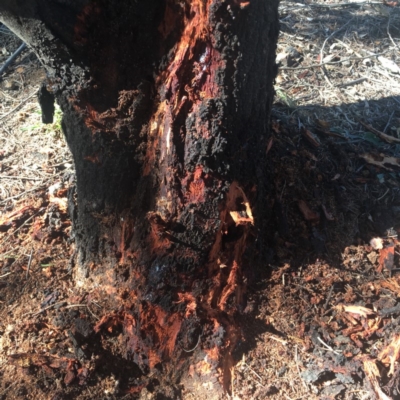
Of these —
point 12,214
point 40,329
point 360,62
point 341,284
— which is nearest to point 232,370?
point 341,284

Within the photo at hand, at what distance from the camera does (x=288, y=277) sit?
192 cm

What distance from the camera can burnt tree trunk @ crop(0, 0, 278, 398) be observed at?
1.38 metres

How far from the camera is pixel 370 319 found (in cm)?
183

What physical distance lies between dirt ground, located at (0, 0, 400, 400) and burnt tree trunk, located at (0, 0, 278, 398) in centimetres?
11

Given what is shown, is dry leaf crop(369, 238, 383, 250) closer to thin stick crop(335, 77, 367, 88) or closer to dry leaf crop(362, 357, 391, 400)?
dry leaf crop(362, 357, 391, 400)

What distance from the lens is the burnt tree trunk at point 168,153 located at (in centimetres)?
138

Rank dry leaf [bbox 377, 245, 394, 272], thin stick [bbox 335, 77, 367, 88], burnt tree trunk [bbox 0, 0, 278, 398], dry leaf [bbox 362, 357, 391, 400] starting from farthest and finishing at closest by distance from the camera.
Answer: thin stick [bbox 335, 77, 367, 88]
dry leaf [bbox 377, 245, 394, 272]
dry leaf [bbox 362, 357, 391, 400]
burnt tree trunk [bbox 0, 0, 278, 398]

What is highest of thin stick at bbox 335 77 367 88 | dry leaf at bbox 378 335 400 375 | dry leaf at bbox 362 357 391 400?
thin stick at bbox 335 77 367 88

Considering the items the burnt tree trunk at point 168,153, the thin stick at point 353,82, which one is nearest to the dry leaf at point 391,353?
the burnt tree trunk at point 168,153

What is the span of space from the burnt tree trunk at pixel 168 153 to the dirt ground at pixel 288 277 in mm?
114

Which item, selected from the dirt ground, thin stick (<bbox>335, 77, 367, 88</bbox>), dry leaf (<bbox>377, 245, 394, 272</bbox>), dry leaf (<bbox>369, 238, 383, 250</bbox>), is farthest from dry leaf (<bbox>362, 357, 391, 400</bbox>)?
thin stick (<bbox>335, 77, 367, 88</bbox>)

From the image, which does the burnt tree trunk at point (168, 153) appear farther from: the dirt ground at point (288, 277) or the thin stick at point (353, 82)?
the thin stick at point (353, 82)

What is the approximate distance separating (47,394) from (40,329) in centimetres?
28

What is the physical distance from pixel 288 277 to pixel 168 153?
818 millimetres
